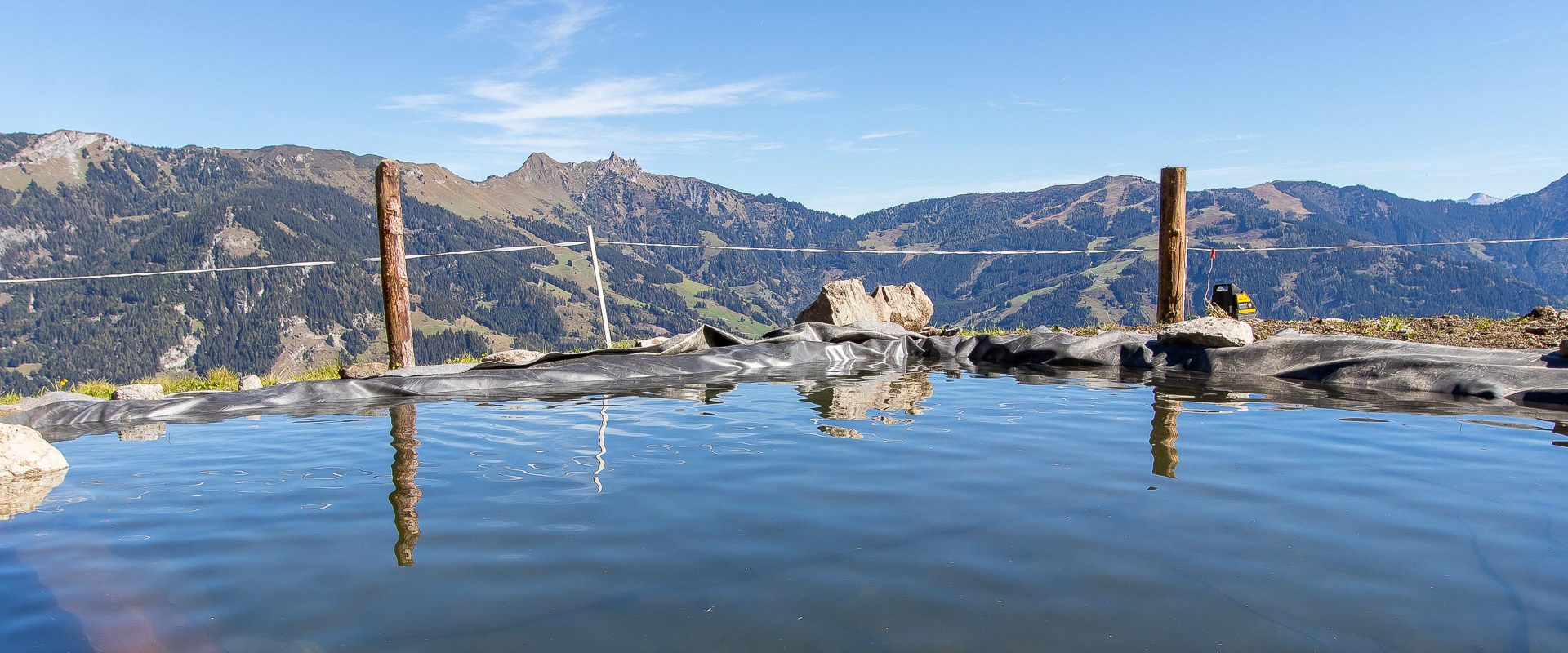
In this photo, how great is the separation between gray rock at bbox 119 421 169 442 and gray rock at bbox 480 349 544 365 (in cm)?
318

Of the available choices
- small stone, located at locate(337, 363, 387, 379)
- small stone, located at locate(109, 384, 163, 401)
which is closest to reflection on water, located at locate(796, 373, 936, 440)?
small stone, located at locate(337, 363, 387, 379)

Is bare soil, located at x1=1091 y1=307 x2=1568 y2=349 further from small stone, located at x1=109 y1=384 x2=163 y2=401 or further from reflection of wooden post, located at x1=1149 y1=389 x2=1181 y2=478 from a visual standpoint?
small stone, located at x1=109 y1=384 x2=163 y2=401

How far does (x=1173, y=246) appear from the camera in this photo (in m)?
12.1

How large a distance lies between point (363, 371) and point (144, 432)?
3.42 metres

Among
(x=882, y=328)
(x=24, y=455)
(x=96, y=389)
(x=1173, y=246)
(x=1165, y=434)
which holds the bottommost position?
(x=96, y=389)

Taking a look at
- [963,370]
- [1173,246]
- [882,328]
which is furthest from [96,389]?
[1173,246]

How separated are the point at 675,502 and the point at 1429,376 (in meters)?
6.58

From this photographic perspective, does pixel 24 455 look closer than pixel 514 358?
Yes

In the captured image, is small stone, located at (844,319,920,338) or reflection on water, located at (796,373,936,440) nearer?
reflection on water, located at (796,373,936,440)

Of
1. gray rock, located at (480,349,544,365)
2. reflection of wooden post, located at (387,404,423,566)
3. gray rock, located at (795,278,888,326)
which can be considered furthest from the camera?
gray rock, located at (795,278,888,326)

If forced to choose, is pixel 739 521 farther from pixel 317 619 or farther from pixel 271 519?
pixel 271 519

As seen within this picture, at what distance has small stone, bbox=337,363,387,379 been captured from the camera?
376 inches

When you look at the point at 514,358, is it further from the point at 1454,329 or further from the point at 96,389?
the point at 1454,329

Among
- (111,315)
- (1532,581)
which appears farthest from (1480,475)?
(111,315)
